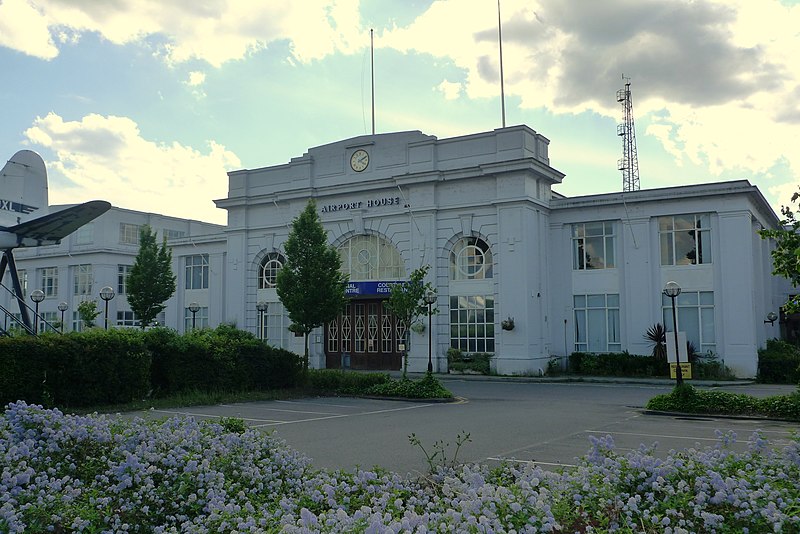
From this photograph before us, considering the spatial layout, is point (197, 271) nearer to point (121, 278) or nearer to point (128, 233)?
point (121, 278)

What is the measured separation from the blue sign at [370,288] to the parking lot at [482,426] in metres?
11.7

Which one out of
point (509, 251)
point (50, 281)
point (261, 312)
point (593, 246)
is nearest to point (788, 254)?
point (509, 251)

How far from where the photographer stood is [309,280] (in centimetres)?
2616

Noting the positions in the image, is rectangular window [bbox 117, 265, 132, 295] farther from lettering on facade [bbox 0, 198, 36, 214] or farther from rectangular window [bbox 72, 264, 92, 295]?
lettering on facade [bbox 0, 198, 36, 214]

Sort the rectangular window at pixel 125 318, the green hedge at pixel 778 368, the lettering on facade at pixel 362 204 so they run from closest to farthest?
1. the green hedge at pixel 778 368
2. the lettering on facade at pixel 362 204
3. the rectangular window at pixel 125 318

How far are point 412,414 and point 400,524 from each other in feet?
44.1

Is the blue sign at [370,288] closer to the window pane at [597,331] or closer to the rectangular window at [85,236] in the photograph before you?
the window pane at [597,331]

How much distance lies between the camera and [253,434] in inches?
291

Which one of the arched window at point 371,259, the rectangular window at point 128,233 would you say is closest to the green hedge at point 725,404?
the arched window at point 371,259

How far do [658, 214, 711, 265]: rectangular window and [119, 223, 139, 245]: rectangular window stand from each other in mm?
43176

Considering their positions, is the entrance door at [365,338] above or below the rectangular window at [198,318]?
below

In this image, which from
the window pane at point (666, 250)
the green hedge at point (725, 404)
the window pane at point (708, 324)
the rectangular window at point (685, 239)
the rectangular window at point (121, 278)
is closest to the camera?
the green hedge at point (725, 404)

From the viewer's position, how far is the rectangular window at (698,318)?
2845cm

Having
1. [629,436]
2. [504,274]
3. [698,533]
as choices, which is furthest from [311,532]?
[504,274]
